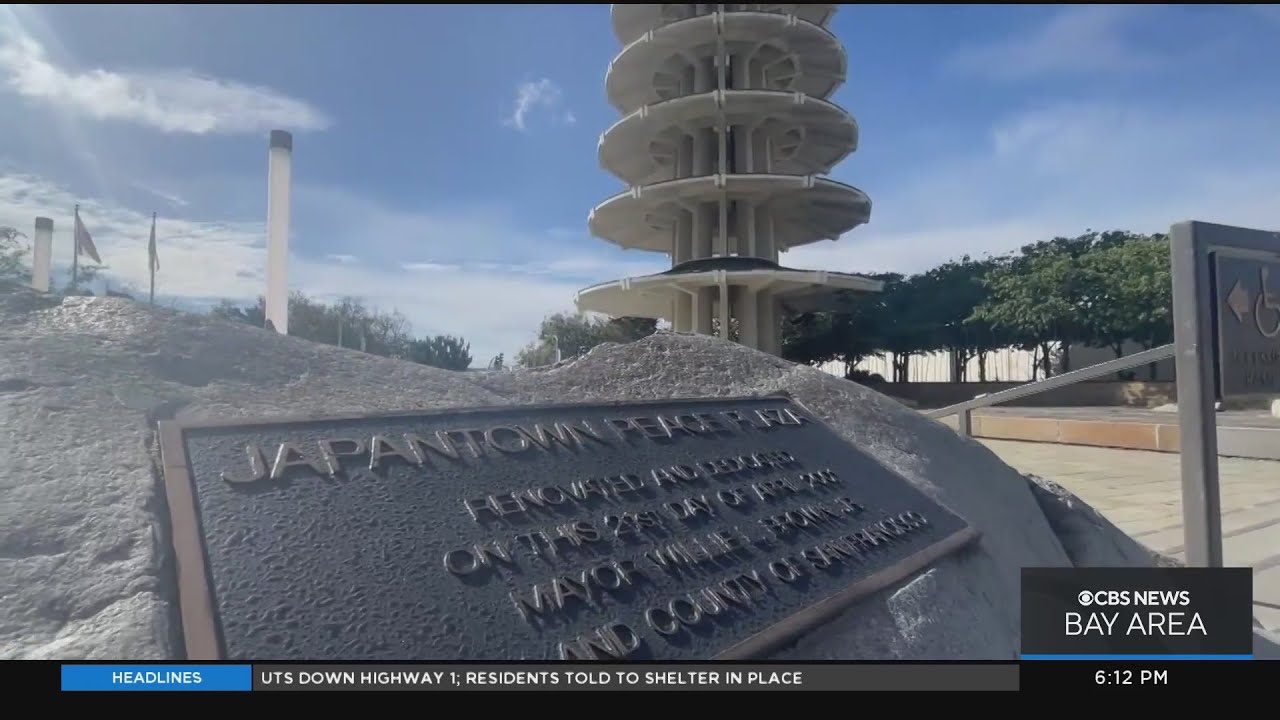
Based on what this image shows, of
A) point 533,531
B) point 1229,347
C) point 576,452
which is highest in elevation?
point 1229,347

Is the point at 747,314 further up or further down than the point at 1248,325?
further up

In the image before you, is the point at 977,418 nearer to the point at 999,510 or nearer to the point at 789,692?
the point at 999,510

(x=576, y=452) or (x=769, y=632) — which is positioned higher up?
(x=576, y=452)

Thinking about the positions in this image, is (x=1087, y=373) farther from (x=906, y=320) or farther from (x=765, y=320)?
(x=906, y=320)

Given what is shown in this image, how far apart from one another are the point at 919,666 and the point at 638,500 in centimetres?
80

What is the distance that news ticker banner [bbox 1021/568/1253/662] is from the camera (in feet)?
6.49

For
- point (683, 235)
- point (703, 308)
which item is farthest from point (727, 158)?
point (703, 308)

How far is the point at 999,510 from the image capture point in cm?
291

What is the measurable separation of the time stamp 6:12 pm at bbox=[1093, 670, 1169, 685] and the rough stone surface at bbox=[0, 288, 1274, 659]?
0.23 m

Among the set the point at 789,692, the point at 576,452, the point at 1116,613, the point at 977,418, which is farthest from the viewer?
the point at 977,418

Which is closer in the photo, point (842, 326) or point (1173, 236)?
point (1173, 236)

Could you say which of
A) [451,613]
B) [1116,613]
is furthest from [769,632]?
[1116,613]

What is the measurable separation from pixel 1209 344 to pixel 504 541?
2630 millimetres

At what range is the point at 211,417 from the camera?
1.86 m
